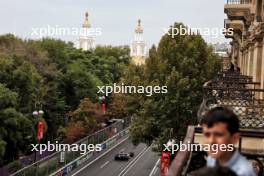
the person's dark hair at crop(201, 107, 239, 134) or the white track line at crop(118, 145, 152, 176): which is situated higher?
the person's dark hair at crop(201, 107, 239, 134)

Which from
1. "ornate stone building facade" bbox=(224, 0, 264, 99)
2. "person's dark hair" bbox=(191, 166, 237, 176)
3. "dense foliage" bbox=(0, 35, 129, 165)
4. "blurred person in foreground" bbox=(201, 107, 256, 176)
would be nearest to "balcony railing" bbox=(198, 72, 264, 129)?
"ornate stone building facade" bbox=(224, 0, 264, 99)

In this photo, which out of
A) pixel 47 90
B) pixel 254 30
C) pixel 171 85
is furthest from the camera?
pixel 47 90

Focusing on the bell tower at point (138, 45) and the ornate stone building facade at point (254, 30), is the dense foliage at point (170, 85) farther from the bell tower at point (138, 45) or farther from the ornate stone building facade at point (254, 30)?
the bell tower at point (138, 45)

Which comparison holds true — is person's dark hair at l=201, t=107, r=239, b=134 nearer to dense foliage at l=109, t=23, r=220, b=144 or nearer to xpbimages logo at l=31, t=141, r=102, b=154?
dense foliage at l=109, t=23, r=220, b=144

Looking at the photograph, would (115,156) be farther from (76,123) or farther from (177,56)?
(177,56)

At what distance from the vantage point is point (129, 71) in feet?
88.3

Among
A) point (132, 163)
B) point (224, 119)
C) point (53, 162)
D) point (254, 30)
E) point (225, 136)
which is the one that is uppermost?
Answer: point (254, 30)

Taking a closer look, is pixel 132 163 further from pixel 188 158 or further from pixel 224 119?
pixel 224 119

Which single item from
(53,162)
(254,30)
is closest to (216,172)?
(254,30)

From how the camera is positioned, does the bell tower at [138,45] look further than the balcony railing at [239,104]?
Yes

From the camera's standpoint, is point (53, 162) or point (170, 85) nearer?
point (170, 85)

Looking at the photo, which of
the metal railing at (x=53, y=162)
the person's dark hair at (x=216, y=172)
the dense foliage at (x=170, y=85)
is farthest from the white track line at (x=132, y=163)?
the person's dark hair at (x=216, y=172)

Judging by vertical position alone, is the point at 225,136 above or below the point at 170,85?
above

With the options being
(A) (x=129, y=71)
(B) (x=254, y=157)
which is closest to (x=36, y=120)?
(A) (x=129, y=71)
